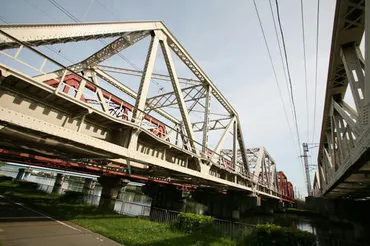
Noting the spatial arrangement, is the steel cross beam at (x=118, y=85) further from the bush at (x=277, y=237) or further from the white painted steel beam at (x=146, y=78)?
the bush at (x=277, y=237)

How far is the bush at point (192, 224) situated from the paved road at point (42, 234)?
20.1 ft

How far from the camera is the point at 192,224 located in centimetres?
1501

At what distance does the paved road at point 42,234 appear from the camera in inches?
356

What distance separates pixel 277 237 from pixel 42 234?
12.6 meters

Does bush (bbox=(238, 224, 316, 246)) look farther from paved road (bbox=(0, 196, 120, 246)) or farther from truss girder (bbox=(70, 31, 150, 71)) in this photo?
truss girder (bbox=(70, 31, 150, 71))

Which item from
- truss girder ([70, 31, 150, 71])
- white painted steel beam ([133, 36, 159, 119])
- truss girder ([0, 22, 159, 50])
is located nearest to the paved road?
white painted steel beam ([133, 36, 159, 119])

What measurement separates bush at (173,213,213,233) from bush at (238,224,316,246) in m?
3.68

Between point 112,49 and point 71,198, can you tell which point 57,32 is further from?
point 71,198

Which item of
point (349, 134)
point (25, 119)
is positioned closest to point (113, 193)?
point (25, 119)

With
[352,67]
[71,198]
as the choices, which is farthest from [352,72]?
[71,198]

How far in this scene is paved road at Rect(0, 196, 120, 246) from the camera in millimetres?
9039

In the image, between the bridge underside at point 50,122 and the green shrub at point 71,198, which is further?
the green shrub at point 71,198

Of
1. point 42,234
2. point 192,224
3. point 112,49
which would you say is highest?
point 112,49

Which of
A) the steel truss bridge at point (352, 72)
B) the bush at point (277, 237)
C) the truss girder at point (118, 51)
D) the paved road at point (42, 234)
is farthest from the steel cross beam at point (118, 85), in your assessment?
the bush at point (277, 237)
